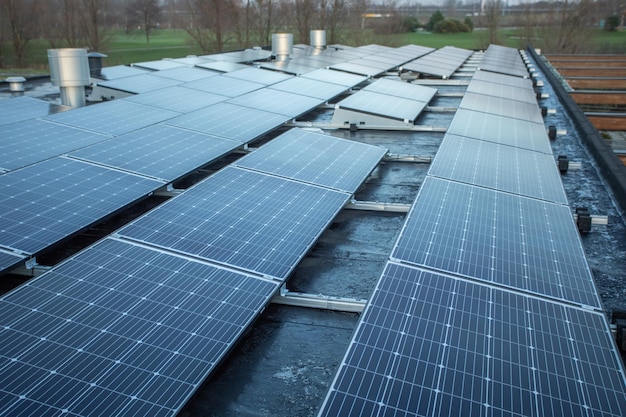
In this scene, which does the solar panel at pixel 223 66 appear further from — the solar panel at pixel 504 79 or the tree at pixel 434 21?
the tree at pixel 434 21

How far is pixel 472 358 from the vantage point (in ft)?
17.0

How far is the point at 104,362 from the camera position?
502 cm

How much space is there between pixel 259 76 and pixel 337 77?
3.47 metres

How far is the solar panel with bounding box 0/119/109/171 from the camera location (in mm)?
11016

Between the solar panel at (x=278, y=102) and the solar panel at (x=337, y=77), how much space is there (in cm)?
419

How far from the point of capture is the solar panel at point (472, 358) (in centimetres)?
462

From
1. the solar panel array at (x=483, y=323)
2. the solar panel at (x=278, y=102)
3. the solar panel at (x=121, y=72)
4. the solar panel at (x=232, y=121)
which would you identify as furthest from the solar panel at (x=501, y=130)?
the solar panel at (x=121, y=72)

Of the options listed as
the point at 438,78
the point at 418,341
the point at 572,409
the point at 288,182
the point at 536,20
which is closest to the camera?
the point at 572,409

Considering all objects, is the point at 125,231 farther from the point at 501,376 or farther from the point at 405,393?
the point at 501,376

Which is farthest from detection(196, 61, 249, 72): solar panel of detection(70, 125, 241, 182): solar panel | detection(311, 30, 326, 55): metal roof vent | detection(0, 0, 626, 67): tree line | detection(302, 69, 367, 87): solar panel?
detection(0, 0, 626, 67): tree line

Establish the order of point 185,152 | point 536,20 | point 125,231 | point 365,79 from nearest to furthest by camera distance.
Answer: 1. point 125,231
2. point 185,152
3. point 365,79
4. point 536,20

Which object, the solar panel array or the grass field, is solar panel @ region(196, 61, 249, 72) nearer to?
the solar panel array

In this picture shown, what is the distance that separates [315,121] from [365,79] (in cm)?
854

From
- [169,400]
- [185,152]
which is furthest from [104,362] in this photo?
[185,152]
